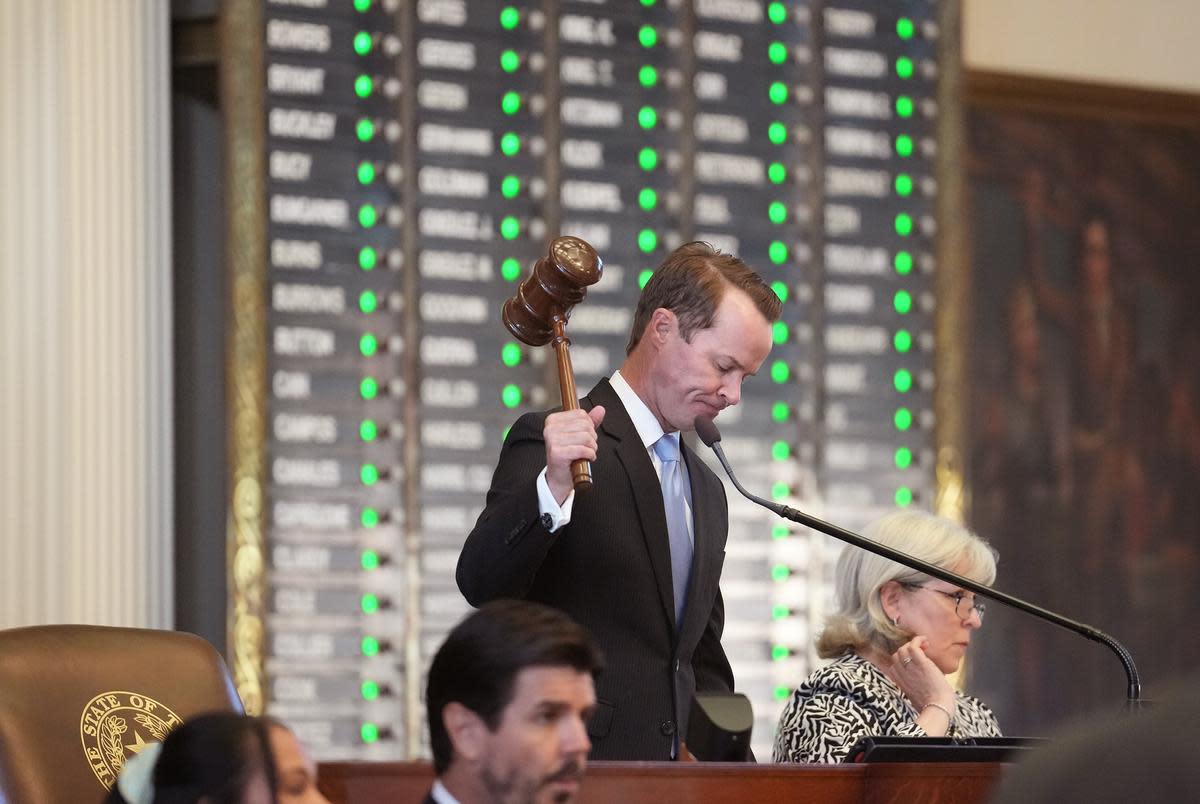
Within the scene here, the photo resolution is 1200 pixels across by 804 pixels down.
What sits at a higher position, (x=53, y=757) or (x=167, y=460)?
(x=167, y=460)

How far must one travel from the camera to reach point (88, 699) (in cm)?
246

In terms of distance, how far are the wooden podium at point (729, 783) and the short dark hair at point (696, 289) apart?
2.85 feet

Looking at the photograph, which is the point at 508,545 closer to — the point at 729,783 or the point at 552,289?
the point at 552,289

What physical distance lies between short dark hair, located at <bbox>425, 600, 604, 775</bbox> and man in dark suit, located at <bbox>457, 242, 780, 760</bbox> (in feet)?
1.92

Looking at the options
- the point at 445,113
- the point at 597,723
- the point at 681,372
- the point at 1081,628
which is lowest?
the point at 597,723

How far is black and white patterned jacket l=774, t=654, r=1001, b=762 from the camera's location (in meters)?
2.71

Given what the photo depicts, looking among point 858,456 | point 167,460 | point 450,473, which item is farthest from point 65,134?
point 858,456

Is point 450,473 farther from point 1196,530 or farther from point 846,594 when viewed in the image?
point 1196,530

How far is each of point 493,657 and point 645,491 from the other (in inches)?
37.6

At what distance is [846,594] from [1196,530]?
95.7 inches

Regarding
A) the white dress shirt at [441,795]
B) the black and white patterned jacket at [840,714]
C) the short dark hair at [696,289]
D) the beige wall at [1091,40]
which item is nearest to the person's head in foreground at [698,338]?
the short dark hair at [696,289]

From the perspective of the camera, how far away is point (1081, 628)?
7.77ft

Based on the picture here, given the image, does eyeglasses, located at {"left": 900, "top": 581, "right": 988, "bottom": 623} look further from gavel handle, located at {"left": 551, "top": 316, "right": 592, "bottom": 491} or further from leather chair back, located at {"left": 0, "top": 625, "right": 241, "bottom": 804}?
leather chair back, located at {"left": 0, "top": 625, "right": 241, "bottom": 804}

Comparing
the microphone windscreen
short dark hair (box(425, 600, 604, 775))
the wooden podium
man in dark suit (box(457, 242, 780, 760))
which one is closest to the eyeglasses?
man in dark suit (box(457, 242, 780, 760))
